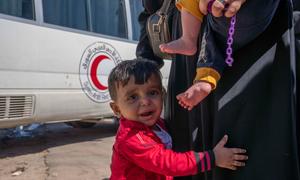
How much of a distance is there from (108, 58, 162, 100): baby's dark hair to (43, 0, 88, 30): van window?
124 inches

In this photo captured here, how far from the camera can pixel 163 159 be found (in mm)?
1165

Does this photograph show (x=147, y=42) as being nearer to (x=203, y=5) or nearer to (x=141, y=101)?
(x=141, y=101)

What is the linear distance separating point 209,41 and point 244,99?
0.54 ft

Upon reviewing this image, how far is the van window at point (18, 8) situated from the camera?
387 centimetres

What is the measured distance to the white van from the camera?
12.7 feet

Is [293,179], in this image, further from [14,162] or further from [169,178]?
[14,162]

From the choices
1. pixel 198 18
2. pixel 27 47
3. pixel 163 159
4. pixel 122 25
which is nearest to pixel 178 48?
pixel 198 18

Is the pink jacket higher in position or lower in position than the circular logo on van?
lower

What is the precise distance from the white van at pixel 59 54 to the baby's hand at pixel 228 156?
10.4 ft

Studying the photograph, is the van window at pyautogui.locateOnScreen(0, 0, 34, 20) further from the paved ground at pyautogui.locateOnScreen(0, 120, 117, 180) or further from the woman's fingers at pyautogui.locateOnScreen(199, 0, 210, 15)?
the woman's fingers at pyautogui.locateOnScreen(199, 0, 210, 15)

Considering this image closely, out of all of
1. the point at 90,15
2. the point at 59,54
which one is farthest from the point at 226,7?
the point at 90,15

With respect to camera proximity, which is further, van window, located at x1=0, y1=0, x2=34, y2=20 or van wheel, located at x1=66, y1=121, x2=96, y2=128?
van wheel, located at x1=66, y1=121, x2=96, y2=128

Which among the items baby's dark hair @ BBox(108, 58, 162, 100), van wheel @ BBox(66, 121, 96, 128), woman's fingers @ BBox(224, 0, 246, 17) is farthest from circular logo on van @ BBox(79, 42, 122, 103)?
woman's fingers @ BBox(224, 0, 246, 17)

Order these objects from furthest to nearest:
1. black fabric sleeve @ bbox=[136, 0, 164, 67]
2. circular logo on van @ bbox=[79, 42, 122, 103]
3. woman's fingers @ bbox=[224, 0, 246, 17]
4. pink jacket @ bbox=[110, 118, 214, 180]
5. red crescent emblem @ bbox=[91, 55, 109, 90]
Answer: red crescent emblem @ bbox=[91, 55, 109, 90], circular logo on van @ bbox=[79, 42, 122, 103], black fabric sleeve @ bbox=[136, 0, 164, 67], pink jacket @ bbox=[110, 118, 214, 180], woman's fingers @ bbox=[224, 0, 246, 17]
